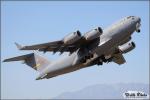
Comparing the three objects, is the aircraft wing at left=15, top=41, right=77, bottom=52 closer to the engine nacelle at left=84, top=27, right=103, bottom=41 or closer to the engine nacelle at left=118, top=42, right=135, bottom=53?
the engine nacelle at left=84, top=27, right=103, bottom=41

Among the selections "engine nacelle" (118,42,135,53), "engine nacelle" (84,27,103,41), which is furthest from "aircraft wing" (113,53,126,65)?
"engine nacelle" (84,27,103,41)

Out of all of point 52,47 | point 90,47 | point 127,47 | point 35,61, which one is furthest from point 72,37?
point 35,61

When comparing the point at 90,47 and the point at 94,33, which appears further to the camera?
the point at 90,47

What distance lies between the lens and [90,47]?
28.4 meters

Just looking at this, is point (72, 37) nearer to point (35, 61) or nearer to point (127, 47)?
point (127, 47)

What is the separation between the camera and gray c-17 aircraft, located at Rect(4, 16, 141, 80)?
89.2ft

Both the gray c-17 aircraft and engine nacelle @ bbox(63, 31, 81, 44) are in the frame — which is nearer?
engine nacelle @ bbox(63, 31, 81, 44)

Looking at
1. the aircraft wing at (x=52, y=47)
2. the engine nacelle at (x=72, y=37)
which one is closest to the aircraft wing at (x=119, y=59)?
the aircraft wing at (x=52, y=47)

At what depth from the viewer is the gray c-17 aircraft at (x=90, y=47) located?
27188mm

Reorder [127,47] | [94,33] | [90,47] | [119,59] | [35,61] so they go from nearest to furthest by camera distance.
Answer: [94,33] < [90,47] < [127,47] < [119,59] < [35,61]

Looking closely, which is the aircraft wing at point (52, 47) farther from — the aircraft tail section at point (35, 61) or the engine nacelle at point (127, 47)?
the engine nacelle at point (127, 47)

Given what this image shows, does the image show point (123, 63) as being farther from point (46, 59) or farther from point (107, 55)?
point (46, 59)

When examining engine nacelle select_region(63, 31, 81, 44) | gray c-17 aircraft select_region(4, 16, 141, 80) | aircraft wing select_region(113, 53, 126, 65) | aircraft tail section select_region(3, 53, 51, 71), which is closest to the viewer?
engine nacelle select_region(63, 31, 81, 44)

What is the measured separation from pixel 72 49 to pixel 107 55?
2914 millimetres
